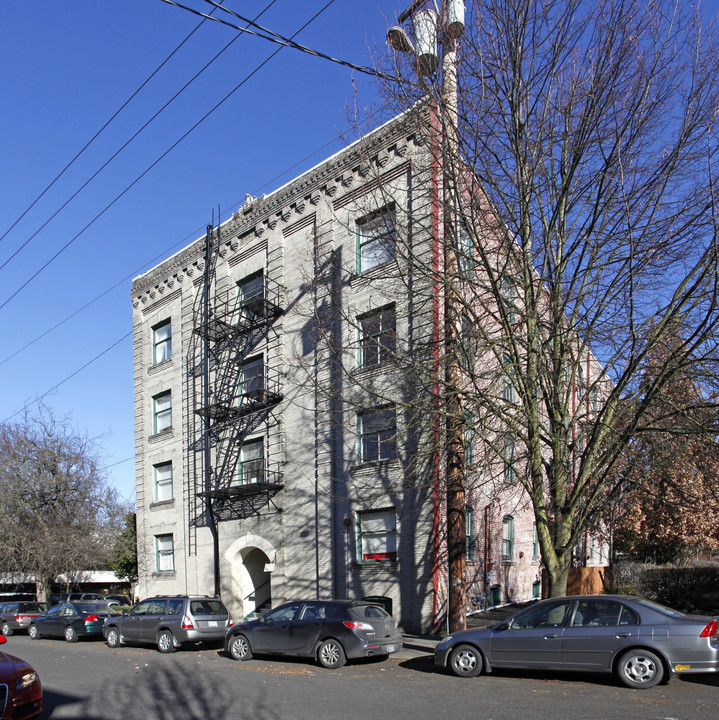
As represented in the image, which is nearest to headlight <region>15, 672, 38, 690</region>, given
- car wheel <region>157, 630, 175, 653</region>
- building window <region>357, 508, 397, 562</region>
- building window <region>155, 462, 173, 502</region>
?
car wheel <region>157, 630, 175, 653</region>

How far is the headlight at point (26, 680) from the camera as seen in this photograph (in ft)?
27.2

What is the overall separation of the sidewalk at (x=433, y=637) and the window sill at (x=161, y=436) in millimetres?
13588

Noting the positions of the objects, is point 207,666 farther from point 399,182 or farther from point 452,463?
point 399,182

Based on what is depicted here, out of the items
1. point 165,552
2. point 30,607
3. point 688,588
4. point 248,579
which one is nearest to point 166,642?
point 248,579

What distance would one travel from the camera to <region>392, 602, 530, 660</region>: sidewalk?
579 inches

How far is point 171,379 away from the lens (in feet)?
90.9

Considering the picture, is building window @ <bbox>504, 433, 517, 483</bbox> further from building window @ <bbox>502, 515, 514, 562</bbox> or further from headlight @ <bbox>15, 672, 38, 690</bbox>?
headlight @ <bbox>15, 672, 38, 690</bbox>

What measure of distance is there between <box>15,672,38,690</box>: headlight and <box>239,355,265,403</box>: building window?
45.5 feet

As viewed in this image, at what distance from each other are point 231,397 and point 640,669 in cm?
1656

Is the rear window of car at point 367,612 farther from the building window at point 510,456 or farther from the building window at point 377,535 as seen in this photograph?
the building window at point 377,535

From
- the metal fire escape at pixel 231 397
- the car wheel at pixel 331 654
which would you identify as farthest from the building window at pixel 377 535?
the car wheel at pixel 331 654

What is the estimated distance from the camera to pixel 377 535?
1917 centimetres

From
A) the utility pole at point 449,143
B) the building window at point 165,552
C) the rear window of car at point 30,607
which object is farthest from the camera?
the building window at point 165,552

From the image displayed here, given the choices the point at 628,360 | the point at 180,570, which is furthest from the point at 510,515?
the point at 180,570
